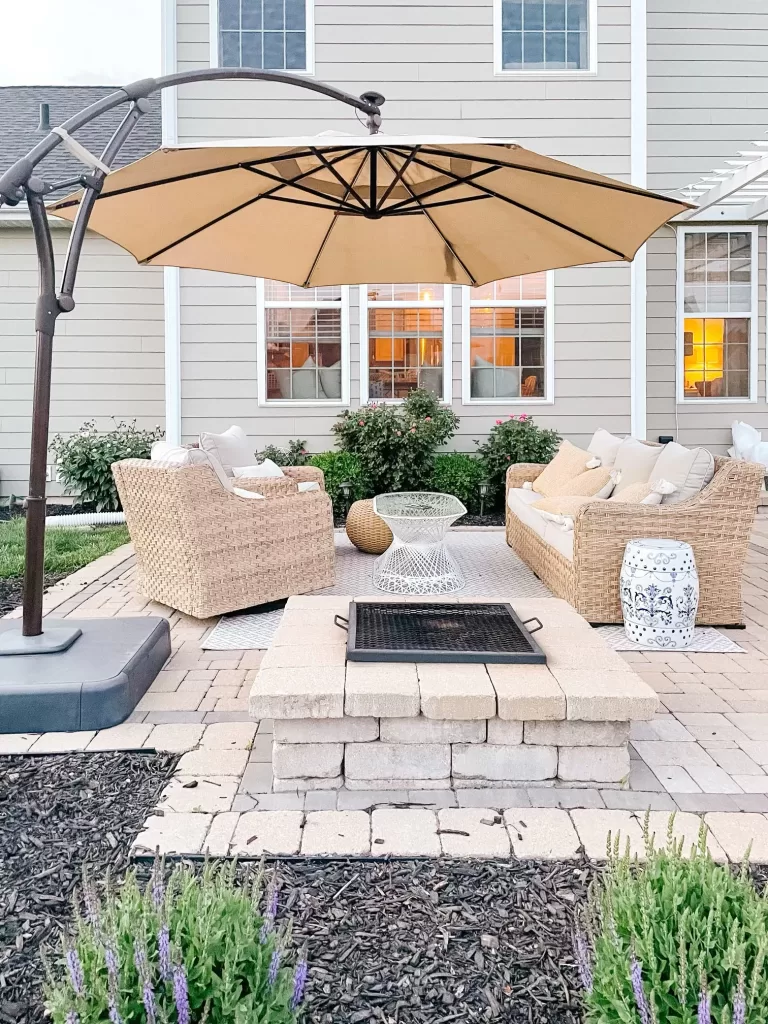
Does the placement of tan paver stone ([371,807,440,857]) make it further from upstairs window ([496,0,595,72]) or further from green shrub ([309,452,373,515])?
upstairs window ([496,0,595,72])

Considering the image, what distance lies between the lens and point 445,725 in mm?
2275

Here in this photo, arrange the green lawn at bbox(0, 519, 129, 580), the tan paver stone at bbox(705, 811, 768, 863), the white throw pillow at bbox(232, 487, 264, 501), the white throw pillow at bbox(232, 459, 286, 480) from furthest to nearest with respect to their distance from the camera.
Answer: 1. the green lawn at bbox(0, 519, 129, 580)
2. the white throw pillow at bbox(232, 459, 286, 480)
3. the white throw pillow at bbox(232, 487, 264, 501)
4. the tan paver stone at bbox(705, 811, 768, 863)

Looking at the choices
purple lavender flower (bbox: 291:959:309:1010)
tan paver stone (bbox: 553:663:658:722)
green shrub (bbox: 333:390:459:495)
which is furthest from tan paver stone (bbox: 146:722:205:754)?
green shrub (bbox: 333:390:459:495)

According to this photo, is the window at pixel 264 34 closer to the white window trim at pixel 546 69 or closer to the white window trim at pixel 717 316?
the white window trim at pixel 546 69

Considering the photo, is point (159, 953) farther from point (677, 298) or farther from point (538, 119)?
point (677, 298)

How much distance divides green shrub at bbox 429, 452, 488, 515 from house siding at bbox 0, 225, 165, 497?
316cm

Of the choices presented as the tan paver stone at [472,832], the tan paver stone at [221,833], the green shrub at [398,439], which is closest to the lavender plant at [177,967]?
the tan paver stone at [221,833]

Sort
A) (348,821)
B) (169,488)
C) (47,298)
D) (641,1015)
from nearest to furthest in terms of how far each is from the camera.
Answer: (641,1015) < (348,821) < (47,298) < (169,488)

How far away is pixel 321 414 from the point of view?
7469mm

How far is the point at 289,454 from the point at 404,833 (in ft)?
18.1

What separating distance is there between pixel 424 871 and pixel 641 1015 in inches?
31.1

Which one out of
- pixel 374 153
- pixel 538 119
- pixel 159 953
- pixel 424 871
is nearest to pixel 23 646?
pixel 424 871

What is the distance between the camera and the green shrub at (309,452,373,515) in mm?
6996

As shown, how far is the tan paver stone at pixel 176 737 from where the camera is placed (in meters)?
2.58
